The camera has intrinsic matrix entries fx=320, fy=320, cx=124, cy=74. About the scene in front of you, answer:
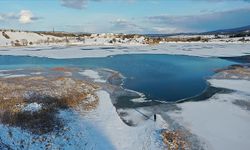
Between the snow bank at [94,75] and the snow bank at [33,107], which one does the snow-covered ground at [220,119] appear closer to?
the snow bank at [33,107]

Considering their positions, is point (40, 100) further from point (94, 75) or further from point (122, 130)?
point (94, 75)

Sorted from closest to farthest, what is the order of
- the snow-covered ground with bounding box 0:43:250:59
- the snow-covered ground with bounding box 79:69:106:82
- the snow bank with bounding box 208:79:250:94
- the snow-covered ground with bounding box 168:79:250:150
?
the snow-covered ground with bounding box 168:79:250:150
the snow bank with bounding box 208:79:250:94
the snow-covered ground with bounding box 79:69:106:82
the snow-covered ground with bounding box 0:43:250:59

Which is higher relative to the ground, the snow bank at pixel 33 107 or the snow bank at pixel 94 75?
the snow bank at pixel 33 107

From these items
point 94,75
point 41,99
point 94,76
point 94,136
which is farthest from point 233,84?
point 94,136

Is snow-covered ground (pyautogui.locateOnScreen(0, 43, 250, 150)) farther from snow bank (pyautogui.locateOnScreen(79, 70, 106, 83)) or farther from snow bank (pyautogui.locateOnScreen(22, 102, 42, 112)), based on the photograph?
snow bank (pyautogui.locateOnScreen(79, 70, 106, 83))

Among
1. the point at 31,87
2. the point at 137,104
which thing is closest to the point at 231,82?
the point at 137,104

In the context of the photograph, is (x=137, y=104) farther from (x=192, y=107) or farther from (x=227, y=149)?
(x=227, y=149)

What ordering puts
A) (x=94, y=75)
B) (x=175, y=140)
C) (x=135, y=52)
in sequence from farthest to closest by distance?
(x=135, y=52) → (x=94, y=75) → (x=175, y=140)

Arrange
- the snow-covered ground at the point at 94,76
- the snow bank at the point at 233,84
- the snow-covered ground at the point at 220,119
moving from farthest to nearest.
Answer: the snow-covered ground at the point at 94,76, the snow bank at the point at 233,84, the snow-covered ground at the point at 220,119

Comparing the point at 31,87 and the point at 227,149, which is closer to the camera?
the point at 227,149

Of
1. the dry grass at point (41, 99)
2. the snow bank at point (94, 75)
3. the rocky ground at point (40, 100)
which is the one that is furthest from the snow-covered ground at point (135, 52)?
the rocky ground at point (40, 100)

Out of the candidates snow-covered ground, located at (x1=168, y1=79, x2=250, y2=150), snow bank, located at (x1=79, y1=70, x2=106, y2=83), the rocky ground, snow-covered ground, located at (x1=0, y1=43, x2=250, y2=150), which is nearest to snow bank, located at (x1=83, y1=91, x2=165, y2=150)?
snow-covered ground, located at (x1=0, y1=43, x2=250, y2=150)
